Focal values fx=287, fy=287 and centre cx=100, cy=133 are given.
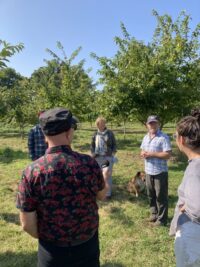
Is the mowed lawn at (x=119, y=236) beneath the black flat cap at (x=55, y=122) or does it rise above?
beneath

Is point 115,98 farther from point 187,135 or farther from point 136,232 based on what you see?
point 187,135

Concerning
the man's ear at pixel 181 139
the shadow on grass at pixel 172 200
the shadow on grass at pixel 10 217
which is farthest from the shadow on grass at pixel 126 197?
the man's ear at pixel 181 139

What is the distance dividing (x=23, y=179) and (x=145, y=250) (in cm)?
313

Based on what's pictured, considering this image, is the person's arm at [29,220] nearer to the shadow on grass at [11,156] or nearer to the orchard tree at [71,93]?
the shadow on grass at [11,156]

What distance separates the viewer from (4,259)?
4316 mm

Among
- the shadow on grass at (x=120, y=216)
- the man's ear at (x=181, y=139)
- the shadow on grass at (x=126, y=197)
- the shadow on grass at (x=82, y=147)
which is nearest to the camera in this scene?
the man's ear at (x=181, y=139)

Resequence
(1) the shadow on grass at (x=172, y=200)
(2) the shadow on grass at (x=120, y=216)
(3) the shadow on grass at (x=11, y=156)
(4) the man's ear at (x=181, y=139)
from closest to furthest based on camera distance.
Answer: (4) the man's ear at (x=181, y=139)
(2) the shadow on grass at (x=120, y=216)
(1) the shadow on grass at (x=172, y=200)
(3) the shadow on grass at (x=11, y=156)

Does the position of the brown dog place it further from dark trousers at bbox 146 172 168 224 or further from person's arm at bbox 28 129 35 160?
person's arm at bbox 28 129 35 160

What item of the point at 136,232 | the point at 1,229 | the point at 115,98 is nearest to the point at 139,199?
the point at 136,232

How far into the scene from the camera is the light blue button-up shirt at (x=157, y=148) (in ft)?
16.3

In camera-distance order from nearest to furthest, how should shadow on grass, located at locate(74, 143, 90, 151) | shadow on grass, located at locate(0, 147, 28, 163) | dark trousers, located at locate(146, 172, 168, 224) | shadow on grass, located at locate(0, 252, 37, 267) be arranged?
1. shadow on grass, located at locate(0, 252, 37, 267)
2. dark trousers, located at locate(146, 172, 168, 224)
3. shadow on grass, located at locate(0, 147, 28, 163)
4. shadow on grass, located at locate(74, 143, 90, 151)

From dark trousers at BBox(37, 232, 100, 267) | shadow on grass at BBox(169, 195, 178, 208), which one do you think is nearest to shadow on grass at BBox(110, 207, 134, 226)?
shadow on grass at BBox(169, 195, 178, 208)

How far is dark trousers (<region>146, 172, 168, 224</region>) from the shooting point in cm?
508

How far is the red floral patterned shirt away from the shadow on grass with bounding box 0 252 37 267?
2332 mm
